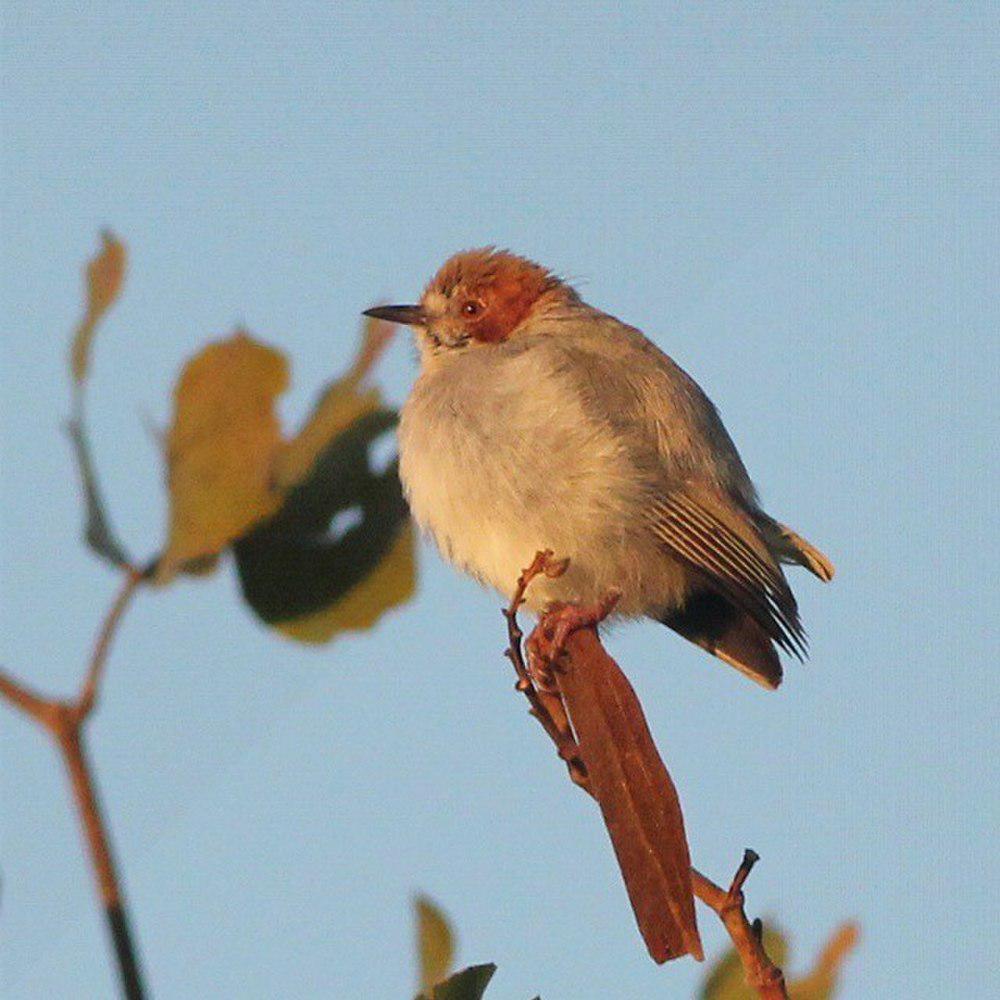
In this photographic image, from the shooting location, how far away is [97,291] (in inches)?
45.1

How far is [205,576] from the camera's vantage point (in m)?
1.16

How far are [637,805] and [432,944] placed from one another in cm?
69

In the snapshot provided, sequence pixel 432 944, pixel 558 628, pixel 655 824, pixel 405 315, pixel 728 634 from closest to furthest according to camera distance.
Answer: pixel 432 944
pixel 655 824
pixel 558 628
pixel 728 634
pixel 405 315

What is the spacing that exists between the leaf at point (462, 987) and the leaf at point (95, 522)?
1.61ft

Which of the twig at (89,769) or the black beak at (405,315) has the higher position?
the black beak at (405,315)

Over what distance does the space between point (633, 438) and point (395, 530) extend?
333 centimetres

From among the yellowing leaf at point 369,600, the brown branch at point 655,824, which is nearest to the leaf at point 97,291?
the yellowing leaf at point 369,600

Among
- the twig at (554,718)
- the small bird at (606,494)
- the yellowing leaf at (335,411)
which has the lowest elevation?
the yellowing leaf at (335,411)

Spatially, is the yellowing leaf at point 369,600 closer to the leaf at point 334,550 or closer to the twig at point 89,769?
the leaf at point 334,550

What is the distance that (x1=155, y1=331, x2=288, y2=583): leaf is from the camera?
3.76 ft

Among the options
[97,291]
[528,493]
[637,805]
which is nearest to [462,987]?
[97,291]

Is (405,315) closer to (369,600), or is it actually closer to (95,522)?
(369,600)

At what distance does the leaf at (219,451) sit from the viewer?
1.14 meters

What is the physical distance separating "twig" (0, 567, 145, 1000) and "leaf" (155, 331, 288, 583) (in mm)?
64
